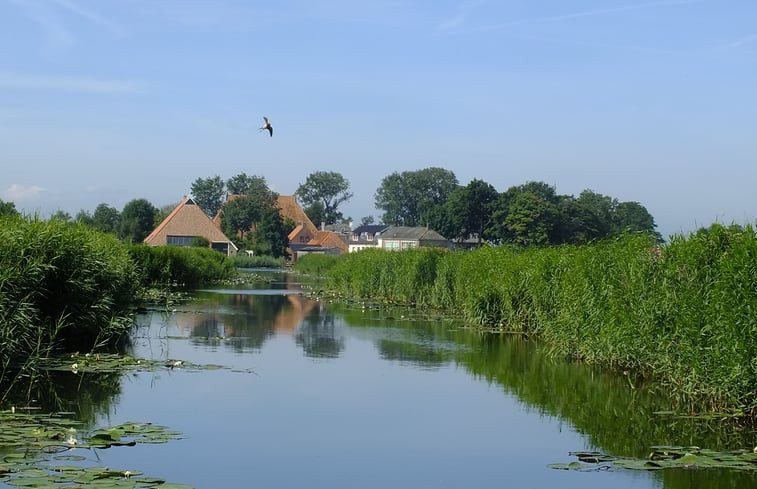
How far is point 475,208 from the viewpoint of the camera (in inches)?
4402

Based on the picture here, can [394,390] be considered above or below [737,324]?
below

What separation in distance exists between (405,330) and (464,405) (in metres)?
12.1

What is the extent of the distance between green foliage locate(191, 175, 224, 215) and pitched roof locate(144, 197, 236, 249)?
55423 millimetres

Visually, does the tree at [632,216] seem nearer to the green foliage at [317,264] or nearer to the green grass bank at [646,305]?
the green foliage at [317,264]

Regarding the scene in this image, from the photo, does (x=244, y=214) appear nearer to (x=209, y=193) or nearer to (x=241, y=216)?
(x=241, y=216)

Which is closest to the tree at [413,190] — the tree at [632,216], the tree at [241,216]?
the tree at [632,216]

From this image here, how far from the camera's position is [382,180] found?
184m

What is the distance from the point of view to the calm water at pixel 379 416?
10781 millimetres

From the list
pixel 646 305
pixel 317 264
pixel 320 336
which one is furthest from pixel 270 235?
pixel 646 305

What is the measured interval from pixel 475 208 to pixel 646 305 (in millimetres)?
95413

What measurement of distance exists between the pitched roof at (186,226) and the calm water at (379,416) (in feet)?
251

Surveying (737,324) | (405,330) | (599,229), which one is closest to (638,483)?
(737,324)

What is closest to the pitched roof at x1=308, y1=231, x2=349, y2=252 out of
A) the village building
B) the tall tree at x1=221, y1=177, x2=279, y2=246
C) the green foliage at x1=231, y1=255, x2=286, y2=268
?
the tall tree at x1=221, y1=177, x2=279, y2=246

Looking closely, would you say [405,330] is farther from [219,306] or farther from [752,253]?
[752,253]
